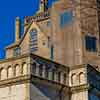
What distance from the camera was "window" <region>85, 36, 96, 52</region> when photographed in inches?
2042

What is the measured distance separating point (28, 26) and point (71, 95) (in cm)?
2696

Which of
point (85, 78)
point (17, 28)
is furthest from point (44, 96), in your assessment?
point (17, 28)

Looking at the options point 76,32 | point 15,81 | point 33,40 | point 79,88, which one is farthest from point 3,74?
point 33,40

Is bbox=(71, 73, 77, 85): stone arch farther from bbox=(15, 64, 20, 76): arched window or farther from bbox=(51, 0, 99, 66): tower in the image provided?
bbox=(51, 0, 99, 66): tower

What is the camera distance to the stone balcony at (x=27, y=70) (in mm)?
31219

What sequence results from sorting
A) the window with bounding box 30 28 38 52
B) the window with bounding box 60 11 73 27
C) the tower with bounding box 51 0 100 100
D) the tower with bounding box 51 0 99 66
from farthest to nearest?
1. the window with bounding box 30 28 38 52
2. the window with bounding box 60 11 73 27
3. the tower with bounding box 51 0 99 66
4. the tower with bounding box 51 0 100 100

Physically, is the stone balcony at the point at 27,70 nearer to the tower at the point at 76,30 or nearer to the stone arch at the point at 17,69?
the stone arch at the point at 17,69

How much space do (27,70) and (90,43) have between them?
72.1 feet

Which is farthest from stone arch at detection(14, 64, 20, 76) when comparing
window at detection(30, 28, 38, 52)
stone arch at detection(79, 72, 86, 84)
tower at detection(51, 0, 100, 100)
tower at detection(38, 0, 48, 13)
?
tower at detection(38, 0, 48, 13)

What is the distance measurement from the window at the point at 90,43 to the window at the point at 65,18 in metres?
2.45

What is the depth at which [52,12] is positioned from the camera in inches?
2158

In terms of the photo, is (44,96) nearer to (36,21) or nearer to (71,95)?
(71,95)

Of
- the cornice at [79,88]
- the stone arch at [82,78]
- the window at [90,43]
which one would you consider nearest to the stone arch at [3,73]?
the cornice at [79,88]

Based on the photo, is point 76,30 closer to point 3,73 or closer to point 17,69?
point 3,73
